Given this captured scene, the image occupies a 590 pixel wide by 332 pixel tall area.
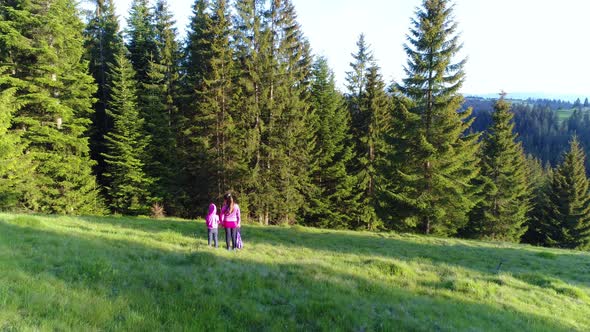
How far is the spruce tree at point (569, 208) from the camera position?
4125cm

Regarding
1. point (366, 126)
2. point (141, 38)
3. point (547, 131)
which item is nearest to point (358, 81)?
point (366, 126)

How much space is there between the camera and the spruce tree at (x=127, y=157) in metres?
30.1

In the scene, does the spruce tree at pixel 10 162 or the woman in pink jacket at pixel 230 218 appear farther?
the spruce tree at pixel 10 162

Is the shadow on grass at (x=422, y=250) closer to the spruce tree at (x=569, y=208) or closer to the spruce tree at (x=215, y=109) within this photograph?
the spruce tree at (x=215, y=109)

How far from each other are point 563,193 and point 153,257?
166 feet

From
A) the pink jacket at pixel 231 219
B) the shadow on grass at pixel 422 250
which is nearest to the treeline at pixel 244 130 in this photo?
the shadow on grass at pixel 422 250

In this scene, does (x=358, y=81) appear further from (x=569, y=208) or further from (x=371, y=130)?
(x=569, y=208)

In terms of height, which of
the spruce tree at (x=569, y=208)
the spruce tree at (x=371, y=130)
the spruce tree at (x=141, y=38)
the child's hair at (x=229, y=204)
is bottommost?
the spruce tree at (x=569, y=208)

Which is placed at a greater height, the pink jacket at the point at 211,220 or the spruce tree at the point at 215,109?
the spruce tree at the point at 215,109

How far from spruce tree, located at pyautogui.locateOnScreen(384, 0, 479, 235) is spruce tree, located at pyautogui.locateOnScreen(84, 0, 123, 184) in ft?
96.3

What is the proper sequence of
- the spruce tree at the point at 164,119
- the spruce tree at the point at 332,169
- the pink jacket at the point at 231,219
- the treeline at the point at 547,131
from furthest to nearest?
the treeline at the point at 547,131
the spruce tree at the point at 332,169
the spruce tree at the point at 164,119
the pink jacket at the point at 231,219

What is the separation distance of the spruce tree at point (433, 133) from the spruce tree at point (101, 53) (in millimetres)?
29358

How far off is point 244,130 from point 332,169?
12532 millimetres

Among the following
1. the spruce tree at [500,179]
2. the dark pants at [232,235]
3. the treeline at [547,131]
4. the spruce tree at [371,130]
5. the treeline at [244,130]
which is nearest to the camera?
the dark pants at [232,235]
